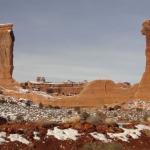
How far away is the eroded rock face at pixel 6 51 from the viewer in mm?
63844

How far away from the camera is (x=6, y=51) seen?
66.4 m

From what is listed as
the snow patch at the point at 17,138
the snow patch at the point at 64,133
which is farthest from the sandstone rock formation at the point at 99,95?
the snow patch at the point at 17,138

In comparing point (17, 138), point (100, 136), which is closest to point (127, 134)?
point (100, 136)

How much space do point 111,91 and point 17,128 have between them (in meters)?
34.9

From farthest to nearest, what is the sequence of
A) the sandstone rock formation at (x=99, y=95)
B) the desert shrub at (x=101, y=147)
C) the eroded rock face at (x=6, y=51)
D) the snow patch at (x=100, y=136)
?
the eroded rock face at (x=6, y=51), the sandstone rock formation at (x=99, y=95), the snow patch at (x=100, y=136), the desert shrub at (x=101, y=147)

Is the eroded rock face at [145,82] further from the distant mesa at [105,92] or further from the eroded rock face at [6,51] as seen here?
the eroded rock face at [6,51]

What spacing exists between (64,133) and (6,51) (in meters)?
44.9

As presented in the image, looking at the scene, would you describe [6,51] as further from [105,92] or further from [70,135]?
[70,135]

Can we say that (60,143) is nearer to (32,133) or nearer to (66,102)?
(32,133)

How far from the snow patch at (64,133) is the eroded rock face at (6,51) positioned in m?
41.0

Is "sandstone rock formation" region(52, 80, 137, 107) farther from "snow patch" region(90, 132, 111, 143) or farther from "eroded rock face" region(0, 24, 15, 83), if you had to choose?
"snow patch" region(90, 132, 111, 143)

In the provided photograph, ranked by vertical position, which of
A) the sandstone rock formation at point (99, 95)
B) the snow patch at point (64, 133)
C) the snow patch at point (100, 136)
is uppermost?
the sandstone rock formation at point (99, 95)

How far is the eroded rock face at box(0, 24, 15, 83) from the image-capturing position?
6384cm

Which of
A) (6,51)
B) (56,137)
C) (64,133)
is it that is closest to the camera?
(56,137)
